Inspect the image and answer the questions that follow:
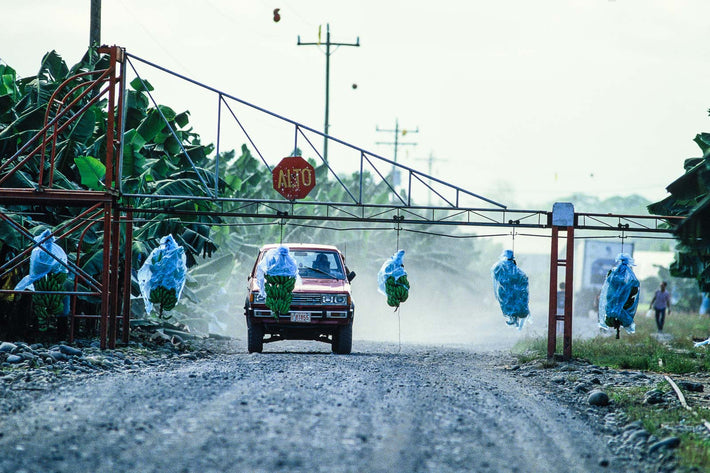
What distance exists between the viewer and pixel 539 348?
24.6m

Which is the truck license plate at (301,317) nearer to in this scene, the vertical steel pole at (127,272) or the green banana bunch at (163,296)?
the green banana bunch at (163,296)

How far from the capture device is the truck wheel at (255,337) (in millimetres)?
19219

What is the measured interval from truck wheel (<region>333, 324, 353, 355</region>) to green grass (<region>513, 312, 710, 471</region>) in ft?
12.9

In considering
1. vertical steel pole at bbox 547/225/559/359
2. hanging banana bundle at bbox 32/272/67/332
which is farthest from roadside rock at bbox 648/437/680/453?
hanging banana bundle at bbox 32/272/67/332

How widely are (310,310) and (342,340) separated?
1251mm

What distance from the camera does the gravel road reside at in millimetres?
8258

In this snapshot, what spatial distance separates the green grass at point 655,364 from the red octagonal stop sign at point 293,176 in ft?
19.8

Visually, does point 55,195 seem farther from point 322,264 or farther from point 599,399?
point 599,399

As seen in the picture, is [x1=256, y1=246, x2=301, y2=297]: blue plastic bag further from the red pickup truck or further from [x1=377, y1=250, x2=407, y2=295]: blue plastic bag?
[x1=377, y1=250, x2=407, y2=295]: blue plastic bag

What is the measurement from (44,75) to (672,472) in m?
18.2

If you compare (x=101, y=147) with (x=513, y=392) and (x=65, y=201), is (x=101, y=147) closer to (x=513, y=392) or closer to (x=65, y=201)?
(x=65, y=201)

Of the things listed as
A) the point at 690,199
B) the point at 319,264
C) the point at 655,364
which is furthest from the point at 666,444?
the point at 690,199

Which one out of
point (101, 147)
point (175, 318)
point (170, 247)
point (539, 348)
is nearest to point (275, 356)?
point (170, 247)

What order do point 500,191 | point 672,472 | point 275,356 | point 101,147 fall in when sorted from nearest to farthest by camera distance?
point 672,472, point 275,356, point 101,147, point 500,191
